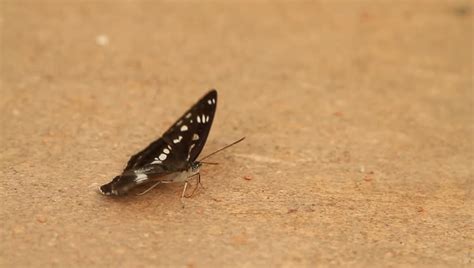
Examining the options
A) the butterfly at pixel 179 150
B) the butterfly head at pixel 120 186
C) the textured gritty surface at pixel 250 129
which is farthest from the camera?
the butterfly at pixel 179 150

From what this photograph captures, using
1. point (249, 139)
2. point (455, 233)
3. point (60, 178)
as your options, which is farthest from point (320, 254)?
point (60, 178)

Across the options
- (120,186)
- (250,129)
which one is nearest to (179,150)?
(120,186)

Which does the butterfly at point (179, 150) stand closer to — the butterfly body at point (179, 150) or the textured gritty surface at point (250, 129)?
the butterfly body at point (179, 150)

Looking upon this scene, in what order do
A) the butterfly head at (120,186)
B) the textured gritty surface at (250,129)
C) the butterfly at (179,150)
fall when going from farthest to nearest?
the butterfly at (179,150)
the butterfly head at (120,186)
the textured gritty surface at (250,129)

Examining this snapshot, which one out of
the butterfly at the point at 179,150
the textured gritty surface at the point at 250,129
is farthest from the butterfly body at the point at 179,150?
the textured gritty surface at the point at 250,129

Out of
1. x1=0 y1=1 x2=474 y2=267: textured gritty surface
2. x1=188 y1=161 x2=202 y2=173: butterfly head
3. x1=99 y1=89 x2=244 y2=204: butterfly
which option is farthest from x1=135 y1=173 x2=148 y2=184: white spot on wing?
x1=188 y1=161 x2=202 y2=173: butterfly head

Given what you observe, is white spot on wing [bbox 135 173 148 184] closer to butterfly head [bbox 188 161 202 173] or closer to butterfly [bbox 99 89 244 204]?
butterfly [bbox 99 89 244 204]

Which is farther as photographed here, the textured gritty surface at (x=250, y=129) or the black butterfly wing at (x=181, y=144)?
the black butterfly wing at (x=181, y=144)
